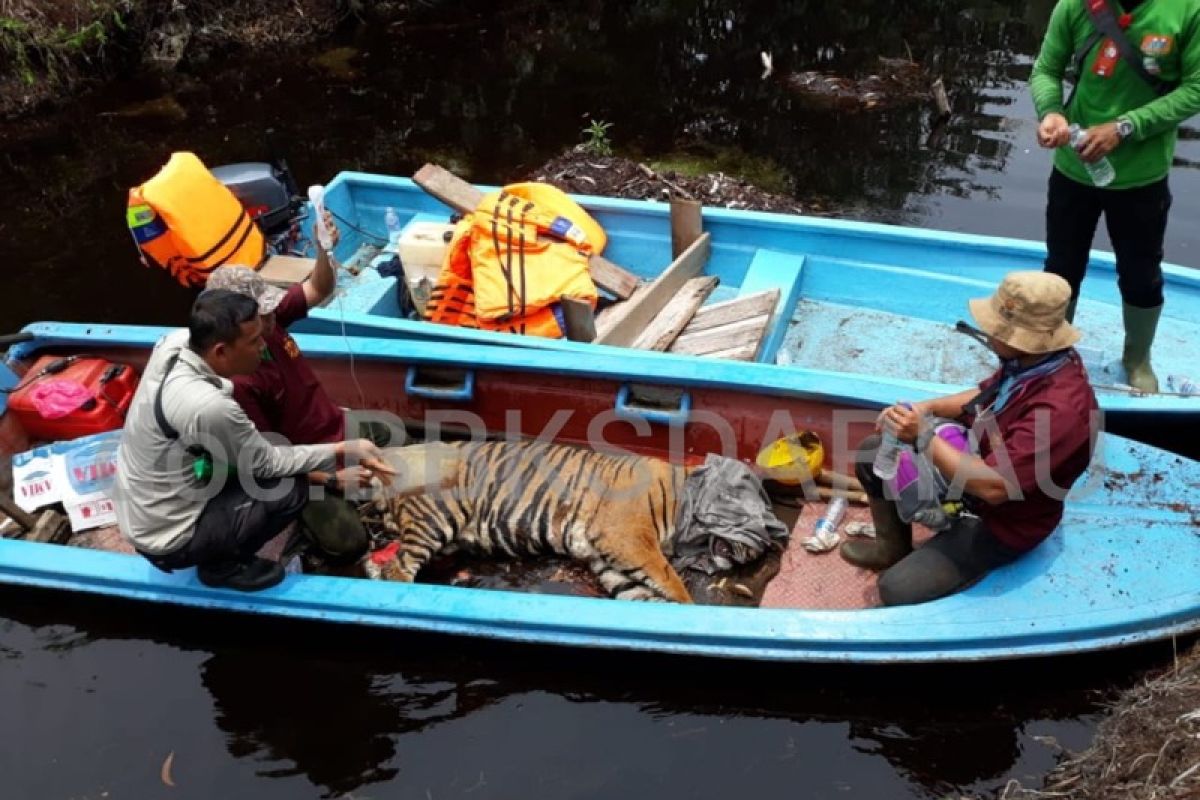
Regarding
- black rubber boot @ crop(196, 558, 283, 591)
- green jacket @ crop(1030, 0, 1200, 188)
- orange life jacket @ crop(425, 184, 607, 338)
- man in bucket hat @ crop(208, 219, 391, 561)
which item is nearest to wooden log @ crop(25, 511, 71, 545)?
black rubber boot @ crop(196, 558, 283, 591)

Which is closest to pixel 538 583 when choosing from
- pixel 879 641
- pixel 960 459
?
pixel 879 641

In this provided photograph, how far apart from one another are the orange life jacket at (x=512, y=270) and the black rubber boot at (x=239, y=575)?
219cm

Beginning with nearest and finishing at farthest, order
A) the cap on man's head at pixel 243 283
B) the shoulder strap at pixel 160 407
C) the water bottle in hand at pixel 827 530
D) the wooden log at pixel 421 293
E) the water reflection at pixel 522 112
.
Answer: the shoulder strap at pixel 160 407
the cap on man's head at pixel 243 283
the water bottle in hand at pixel 827 530
the wooden log at pixel 421 293
the water reflection at pixel 522 112

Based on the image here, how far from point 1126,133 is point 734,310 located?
7.49ft

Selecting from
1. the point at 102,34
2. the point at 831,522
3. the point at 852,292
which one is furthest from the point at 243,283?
the point at 102,34

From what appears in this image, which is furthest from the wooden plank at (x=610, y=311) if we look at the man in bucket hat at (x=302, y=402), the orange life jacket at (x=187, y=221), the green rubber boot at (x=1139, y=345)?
the green rubber boot at (x=1139, y=345)

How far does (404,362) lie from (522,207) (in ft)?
4.42

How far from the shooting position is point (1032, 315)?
11.3 ft

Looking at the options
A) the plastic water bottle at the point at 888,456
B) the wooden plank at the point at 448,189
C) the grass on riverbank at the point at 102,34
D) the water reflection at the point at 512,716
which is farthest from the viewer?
the grass on riverbank at the point at 102,34

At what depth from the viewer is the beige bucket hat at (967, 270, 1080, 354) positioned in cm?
343

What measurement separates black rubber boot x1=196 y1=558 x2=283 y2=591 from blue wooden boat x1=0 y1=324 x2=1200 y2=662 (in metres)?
0.05

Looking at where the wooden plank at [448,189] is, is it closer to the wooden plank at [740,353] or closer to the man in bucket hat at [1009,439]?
the wooden plank at [740,353]

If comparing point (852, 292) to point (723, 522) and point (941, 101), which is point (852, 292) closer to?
point (723, 522)

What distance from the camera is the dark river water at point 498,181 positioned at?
419 cm
